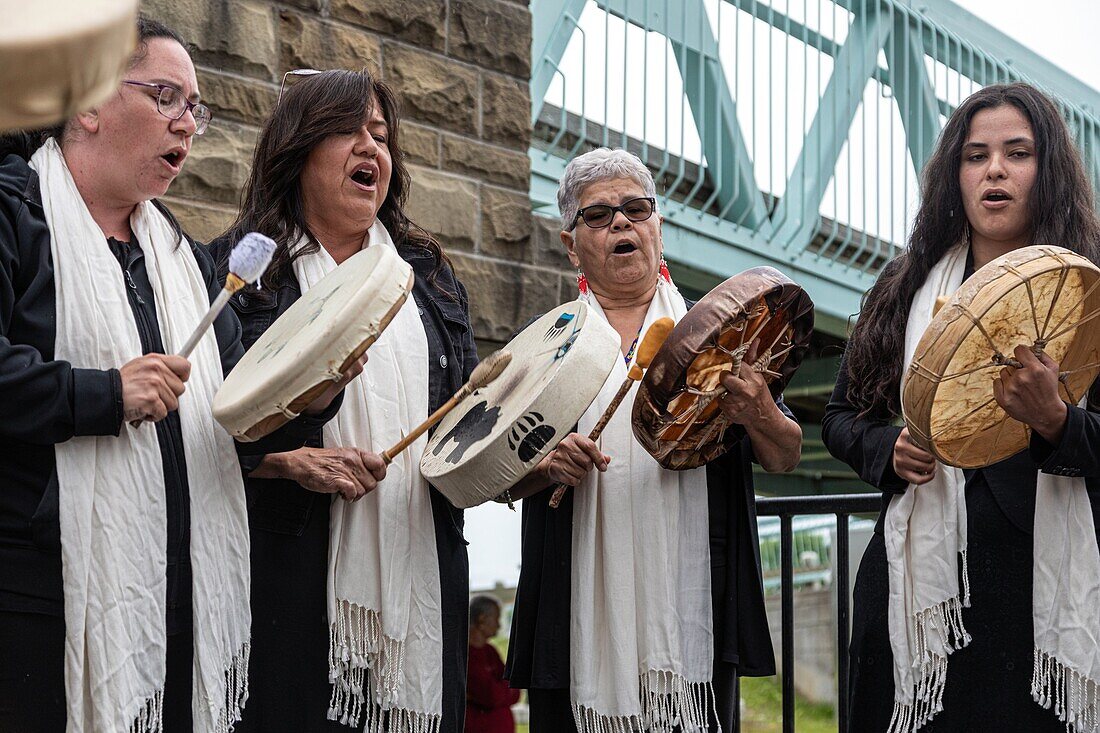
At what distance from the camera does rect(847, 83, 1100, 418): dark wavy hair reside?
2.85 m

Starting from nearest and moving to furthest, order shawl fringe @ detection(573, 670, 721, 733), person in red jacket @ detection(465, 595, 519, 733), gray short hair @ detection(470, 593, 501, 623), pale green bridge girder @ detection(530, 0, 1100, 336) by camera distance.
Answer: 1. shawl fringe @ detection(573, 670, 721, 733)
2. person in red jacket @ detection(465, 595, 519, 733)
3. gray short hair @ detection(470, 593, 501, 623)
4. pale green bridge girder @ detection(530, 0, 1100, 336)

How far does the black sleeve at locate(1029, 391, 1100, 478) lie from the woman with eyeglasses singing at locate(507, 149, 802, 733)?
609 mm

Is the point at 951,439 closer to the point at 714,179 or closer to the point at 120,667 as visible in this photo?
the point at 120,667

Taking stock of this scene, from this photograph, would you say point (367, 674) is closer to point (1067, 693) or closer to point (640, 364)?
point (640, 364)

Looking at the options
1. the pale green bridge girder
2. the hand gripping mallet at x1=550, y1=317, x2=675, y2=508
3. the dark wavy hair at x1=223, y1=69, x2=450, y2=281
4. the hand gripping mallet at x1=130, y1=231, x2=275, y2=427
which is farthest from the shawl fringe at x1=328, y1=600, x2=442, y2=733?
the pale green bridge girder

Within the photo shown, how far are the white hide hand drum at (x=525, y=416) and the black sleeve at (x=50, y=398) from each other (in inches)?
30.6

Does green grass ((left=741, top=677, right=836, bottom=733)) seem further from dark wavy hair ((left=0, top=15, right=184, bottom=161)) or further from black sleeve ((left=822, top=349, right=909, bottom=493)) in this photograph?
dark wavy hair ((left=0, top=15, right=184, bottom=161))

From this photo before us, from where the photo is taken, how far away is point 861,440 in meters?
2.96

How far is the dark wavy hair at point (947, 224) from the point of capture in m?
2.85

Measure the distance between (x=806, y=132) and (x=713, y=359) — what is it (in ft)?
14.7

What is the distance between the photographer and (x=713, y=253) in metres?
6.86

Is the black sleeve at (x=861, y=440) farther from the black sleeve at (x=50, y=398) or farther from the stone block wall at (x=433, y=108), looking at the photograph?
the stone block wall at (x=433, y=108)

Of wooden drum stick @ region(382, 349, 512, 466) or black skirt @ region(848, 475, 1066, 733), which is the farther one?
wooden drum stick @ region(382, 349, 512, 466)

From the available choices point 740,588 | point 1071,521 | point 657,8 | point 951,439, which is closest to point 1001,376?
point 951,439
